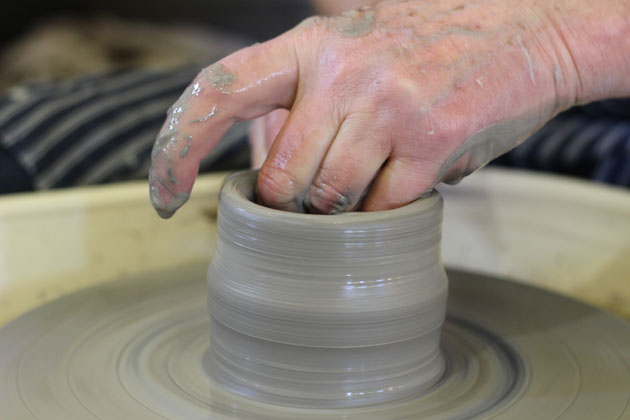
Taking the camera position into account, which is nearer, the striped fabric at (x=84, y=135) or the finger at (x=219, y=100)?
the finger at (x=219, y=100)

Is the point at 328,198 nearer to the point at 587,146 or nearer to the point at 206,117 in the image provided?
the point at 206,117

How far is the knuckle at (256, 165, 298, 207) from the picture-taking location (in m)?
0.75

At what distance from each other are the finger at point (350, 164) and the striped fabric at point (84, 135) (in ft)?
2.86

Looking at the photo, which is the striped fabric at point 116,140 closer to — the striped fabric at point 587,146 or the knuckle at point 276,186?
the striped fabric at point 587,146

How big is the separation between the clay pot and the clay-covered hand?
0.05 m

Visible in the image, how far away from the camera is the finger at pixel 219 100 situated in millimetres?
745

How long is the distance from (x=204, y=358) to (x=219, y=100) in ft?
0.95

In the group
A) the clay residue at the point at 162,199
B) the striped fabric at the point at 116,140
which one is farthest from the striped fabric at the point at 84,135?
the clay residue at the point at 162,199

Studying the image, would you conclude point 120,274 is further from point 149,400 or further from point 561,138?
point 561,138

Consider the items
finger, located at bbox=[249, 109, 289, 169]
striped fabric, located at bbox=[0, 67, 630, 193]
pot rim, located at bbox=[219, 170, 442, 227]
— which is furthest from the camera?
striped fabric, located at bbox=[0, 67, 630, 193]

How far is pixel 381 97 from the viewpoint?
28.4 inches

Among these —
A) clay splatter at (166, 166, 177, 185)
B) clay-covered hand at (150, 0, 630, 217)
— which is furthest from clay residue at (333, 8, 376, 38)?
clay splatter at (166, 166, 177, 185)

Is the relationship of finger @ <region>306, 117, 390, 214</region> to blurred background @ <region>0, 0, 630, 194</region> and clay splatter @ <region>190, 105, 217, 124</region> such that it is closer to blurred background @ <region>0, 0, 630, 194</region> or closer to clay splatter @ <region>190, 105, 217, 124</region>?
clay splatter @ <region>190, 105, 217, 124</region>

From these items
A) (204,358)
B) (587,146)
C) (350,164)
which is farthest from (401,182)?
(587,146)
